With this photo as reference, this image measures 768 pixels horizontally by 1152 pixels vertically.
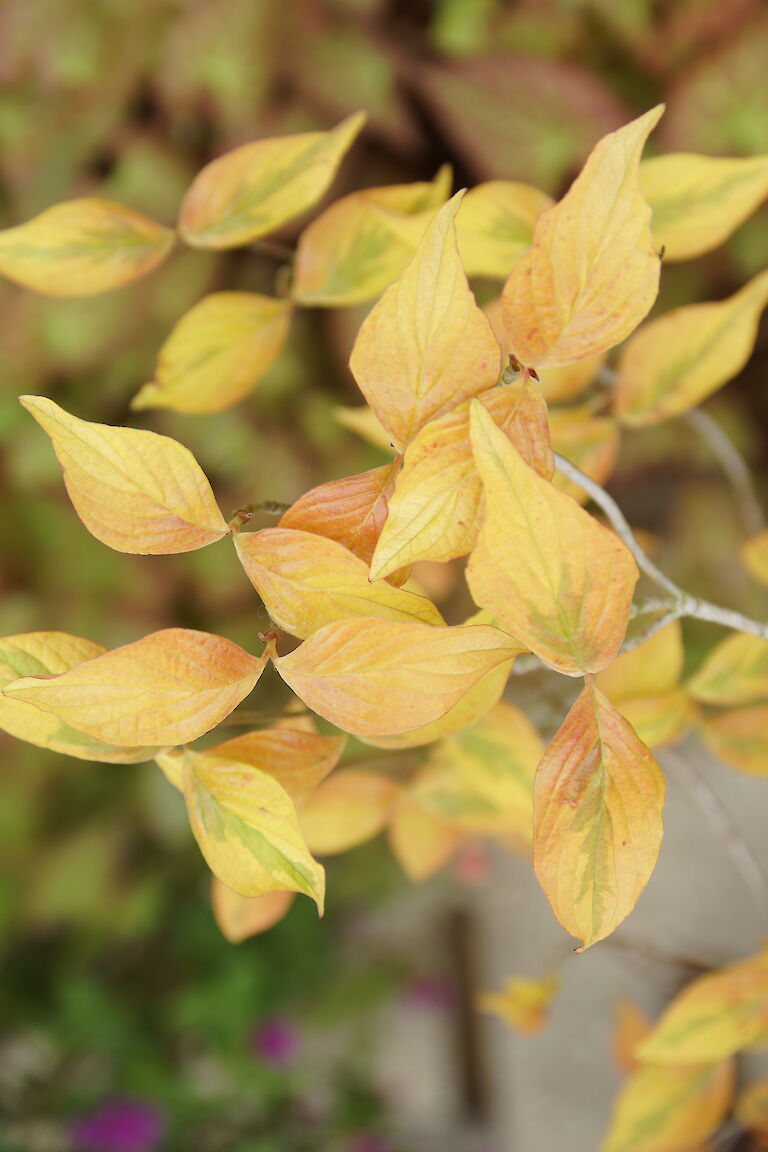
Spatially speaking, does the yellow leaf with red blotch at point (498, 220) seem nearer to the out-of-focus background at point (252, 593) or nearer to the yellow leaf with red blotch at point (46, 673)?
the yellow leaf with red blotch at point (46, 673)

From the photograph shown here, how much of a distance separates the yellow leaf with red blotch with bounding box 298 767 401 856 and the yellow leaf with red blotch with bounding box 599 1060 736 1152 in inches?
6.2

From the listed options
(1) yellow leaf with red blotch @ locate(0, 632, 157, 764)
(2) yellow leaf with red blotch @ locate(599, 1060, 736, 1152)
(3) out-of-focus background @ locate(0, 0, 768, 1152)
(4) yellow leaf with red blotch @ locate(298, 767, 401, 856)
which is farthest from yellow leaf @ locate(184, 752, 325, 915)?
(3) out-of-focus background @ locate(0, 0, 768, 1152)

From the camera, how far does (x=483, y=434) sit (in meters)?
0.18

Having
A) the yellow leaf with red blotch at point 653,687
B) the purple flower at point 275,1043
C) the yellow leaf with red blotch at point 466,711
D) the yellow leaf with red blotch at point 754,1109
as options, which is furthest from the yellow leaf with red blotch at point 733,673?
the purple flower at point 275,1043

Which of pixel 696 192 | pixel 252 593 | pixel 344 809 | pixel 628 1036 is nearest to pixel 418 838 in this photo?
pixel 344 809

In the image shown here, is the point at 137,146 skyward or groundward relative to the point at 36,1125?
skyward

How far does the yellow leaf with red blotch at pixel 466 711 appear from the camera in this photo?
243 mm

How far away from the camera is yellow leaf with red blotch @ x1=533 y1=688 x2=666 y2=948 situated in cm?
20

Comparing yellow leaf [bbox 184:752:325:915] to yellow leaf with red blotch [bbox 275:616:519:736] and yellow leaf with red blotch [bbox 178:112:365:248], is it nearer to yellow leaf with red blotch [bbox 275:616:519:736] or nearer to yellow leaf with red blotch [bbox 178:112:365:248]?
yellow leaf with red blotch [bbox 275:616:519:736]

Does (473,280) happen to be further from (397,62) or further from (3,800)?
(3,800)

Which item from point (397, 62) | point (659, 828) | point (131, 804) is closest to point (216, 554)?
point (131, 804)

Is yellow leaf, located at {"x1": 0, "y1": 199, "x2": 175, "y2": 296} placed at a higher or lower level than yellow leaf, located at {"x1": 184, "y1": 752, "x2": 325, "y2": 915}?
higher

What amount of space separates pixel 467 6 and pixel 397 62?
0.29 feet

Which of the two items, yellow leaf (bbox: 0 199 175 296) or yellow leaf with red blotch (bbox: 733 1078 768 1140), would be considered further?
yellow leaf with red blotch (bbox: 733 1078 768 1140)
